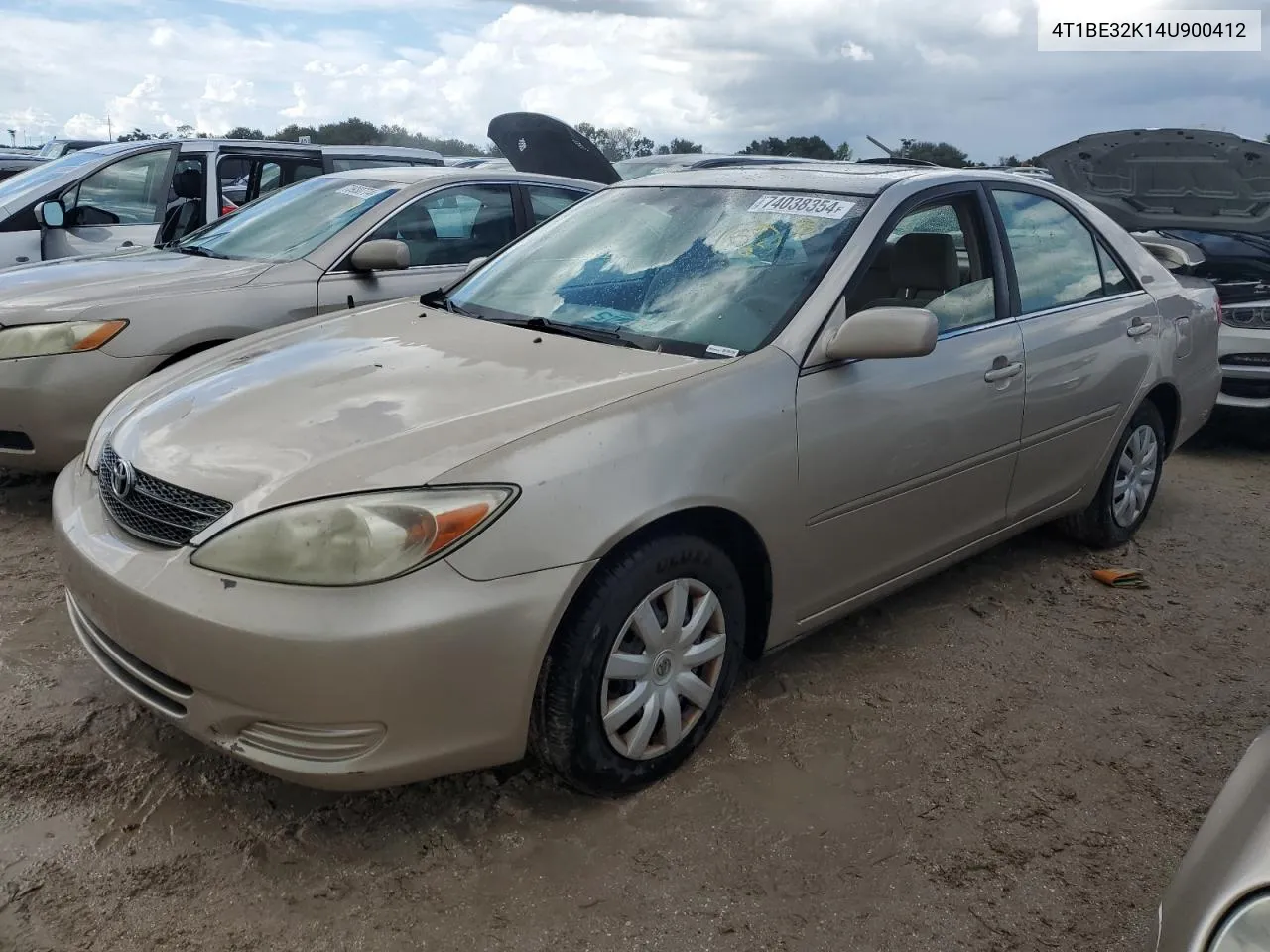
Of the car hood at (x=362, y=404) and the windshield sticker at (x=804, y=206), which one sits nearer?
the car hood at (x=362, y=404)

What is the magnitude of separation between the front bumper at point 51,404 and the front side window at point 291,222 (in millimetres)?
1031

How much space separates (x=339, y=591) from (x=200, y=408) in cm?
86

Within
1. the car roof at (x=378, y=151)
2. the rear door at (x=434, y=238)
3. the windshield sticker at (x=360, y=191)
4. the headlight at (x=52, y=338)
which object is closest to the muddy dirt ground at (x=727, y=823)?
the headlight at (x=52, y=338)

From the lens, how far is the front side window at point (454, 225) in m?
5.21

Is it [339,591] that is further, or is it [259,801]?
[259,801]

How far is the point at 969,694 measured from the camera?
10.9 ft

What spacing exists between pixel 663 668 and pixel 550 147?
297 inches

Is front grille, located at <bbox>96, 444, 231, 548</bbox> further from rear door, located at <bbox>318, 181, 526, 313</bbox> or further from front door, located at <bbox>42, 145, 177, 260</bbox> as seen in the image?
front door, located at <bbox>42, 145, 177, 260</bbox>

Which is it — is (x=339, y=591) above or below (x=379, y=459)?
below

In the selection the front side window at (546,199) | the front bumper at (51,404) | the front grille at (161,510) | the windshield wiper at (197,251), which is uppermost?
the front side window at (546,199)

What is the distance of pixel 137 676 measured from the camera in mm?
2430

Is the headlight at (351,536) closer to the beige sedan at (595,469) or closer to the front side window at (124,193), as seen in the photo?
the beige sedan at (595,469)

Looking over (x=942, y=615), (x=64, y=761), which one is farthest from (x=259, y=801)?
(x=942, y=615)

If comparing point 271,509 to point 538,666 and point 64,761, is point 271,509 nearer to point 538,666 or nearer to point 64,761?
point 538,666
